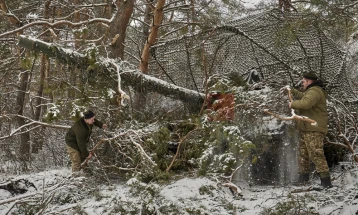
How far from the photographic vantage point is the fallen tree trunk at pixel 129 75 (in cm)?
662

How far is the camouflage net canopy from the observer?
6988 mm

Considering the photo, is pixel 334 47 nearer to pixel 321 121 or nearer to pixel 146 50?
pixel 321 121

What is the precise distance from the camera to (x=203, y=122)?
6309 mm

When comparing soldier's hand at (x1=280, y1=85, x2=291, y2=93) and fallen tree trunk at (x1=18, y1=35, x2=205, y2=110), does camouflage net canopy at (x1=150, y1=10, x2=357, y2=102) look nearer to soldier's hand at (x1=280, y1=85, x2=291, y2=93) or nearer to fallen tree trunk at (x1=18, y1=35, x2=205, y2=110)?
fallen tree trunk at (x1=18, y1=35, x2=205, y2=110)

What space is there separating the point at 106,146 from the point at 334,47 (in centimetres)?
464

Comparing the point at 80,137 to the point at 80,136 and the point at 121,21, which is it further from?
the point at 121,21

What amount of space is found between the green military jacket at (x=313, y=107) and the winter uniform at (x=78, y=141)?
329cm

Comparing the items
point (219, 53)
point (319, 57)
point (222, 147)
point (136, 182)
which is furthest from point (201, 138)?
→ point (319, 57)

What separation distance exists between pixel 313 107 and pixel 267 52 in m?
2.07

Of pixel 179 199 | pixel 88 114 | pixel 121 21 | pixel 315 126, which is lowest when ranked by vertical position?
pixel 179 199

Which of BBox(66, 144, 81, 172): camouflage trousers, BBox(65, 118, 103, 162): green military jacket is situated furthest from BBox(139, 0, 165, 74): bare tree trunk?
BBox(66, 144, 81, 172): camouflage trousers

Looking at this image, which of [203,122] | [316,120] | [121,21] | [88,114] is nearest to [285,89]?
[316,120]

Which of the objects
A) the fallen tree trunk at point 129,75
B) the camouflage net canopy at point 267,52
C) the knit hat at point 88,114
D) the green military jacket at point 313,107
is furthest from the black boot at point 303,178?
the knit hat at point 88,114

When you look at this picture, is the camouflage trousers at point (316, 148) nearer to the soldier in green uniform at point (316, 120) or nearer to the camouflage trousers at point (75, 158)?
the soldier in green uniform at point (316, 120)
